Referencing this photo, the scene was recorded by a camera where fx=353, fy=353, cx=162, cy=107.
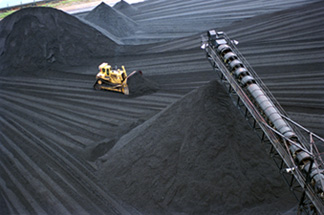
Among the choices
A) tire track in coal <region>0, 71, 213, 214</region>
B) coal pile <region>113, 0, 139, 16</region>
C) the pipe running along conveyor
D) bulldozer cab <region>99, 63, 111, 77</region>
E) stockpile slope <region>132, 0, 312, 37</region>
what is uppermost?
coal pile <region>113, 0, 139, 16</region>

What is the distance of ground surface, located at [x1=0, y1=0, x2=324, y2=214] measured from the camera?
38.8ft

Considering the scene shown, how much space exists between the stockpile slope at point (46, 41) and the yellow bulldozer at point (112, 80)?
523 cm

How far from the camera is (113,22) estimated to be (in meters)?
31.7

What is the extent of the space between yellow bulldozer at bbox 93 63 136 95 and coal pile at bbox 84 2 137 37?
945cm

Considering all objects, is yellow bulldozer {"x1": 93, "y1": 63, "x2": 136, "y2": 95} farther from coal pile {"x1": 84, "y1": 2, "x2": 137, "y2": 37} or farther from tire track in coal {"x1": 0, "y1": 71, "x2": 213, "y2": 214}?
coal pile {"x1": 84, "y1": 2, "x2": 137, "y2": 37}

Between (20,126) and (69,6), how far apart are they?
28.5 meters

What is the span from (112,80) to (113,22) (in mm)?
11709

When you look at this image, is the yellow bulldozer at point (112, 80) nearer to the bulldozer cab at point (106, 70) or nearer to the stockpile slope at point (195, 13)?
the bulldozer cab at point (106, 70)

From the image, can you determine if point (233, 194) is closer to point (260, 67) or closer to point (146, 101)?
point (146, 101)

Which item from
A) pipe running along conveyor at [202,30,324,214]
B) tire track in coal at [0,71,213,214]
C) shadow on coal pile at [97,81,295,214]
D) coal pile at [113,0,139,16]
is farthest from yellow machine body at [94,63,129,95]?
coal pile at [113,0,139,16]

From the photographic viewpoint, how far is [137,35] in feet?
99.8

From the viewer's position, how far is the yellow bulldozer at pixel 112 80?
21047 mm

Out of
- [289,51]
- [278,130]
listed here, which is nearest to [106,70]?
[289,51]

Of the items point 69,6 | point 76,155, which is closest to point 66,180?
point 76,155
